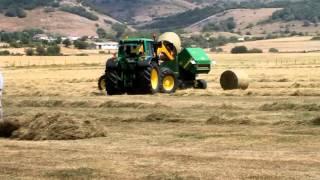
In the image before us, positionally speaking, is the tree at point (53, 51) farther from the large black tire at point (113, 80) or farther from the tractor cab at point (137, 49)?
the large black tire at point (113, 80)

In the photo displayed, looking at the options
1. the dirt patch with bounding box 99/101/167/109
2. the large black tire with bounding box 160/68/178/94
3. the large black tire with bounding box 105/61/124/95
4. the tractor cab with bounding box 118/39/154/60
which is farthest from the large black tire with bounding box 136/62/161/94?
the dirt patch with bounding box 99/101/167/109

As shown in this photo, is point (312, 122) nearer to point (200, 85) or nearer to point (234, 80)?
point (234, 80)

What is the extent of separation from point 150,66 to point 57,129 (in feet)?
43.5

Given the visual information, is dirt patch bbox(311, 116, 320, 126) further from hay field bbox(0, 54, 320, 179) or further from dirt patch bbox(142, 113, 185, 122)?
dirt patch bbox(142, 113, 185, 122)

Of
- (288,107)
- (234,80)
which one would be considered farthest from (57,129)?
(234,80)

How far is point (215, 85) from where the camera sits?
109 feet

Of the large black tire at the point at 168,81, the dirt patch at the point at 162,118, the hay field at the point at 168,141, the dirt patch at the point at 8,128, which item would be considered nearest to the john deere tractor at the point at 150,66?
the large black tire at the point at 168,81

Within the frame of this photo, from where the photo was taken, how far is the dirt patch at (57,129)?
49.0ft

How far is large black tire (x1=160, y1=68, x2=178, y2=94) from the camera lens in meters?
28.8

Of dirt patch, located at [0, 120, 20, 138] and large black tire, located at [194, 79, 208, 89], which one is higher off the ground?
dirt patch, located at [0, 120, 20, 138]

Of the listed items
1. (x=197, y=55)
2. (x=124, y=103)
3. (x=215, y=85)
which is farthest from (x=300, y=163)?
(x=215, y=85)

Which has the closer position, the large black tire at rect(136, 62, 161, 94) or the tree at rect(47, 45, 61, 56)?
the large black tire at rect(136, 62, 161, 94)

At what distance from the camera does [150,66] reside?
28.1 metres

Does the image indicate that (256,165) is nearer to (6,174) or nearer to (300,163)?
(300,163)
